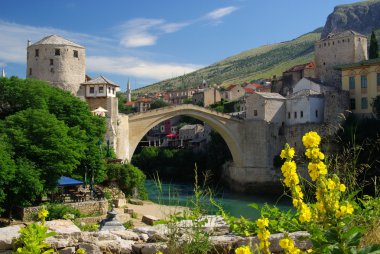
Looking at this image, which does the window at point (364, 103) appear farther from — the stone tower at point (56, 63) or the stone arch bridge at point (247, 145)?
the stone tower at point (56, 63)

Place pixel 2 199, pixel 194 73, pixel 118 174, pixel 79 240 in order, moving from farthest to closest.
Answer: pixel 194 73 → pixel 118 174 → pixel 2 199 → pixel 79 240

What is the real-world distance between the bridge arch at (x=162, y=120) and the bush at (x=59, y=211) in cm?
1469

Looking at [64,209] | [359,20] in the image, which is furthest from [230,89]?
[359,20]

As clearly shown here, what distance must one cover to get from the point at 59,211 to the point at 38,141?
12.3 ft

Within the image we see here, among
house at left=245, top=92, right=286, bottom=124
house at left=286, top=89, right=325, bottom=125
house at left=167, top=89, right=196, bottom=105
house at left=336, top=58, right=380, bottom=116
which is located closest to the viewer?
house at left=336, top=58, right=380, bottom=116

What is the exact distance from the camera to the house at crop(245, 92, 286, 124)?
145ft

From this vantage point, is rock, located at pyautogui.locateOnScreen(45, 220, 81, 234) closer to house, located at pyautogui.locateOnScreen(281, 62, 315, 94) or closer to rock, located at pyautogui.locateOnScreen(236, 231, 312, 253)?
rock, located at pyautogui.locateOnScreen(236, 231, 312, 253)

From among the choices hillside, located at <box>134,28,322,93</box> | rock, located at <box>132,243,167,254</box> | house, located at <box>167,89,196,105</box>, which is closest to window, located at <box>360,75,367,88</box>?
rock, located at <box>132,243,167,254</box>

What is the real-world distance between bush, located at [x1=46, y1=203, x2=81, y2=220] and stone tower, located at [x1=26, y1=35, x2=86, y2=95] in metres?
17.2

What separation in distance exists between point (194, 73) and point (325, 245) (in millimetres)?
177246

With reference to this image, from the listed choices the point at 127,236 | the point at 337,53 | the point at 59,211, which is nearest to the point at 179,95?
the point at 337,53

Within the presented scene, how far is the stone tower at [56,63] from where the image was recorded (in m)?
37.4

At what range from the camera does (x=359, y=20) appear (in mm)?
137875

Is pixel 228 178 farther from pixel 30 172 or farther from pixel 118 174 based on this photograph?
pixel 30 172
